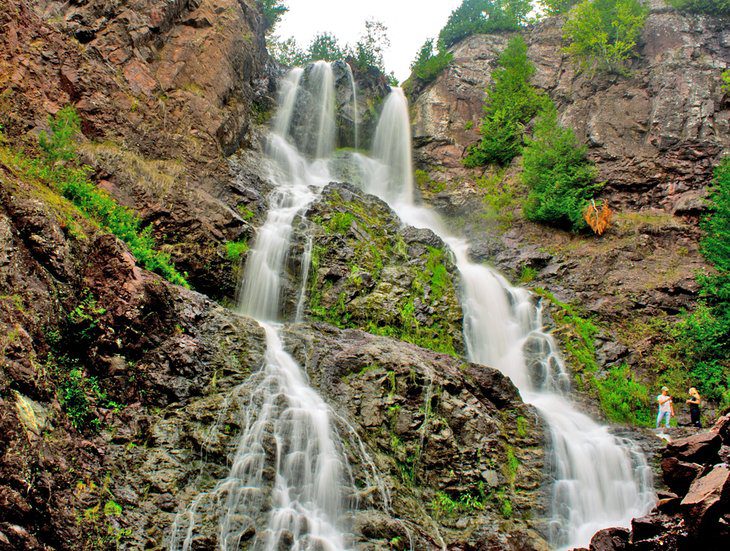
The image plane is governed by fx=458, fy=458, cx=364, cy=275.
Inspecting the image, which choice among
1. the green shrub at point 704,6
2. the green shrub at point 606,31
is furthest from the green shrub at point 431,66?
the green shrub at point 704,6

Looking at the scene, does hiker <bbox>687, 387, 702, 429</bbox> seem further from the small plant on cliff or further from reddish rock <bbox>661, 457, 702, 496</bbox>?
reddish rock <bbox>661, 457, 702, 496</bbox>

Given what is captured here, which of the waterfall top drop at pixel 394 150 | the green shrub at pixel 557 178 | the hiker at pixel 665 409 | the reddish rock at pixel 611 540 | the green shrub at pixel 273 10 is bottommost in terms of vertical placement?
the reddish rock at pixel 611 540

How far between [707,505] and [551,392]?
7966 mm

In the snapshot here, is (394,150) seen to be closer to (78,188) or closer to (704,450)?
(78,188)

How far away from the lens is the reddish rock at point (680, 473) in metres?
7.22

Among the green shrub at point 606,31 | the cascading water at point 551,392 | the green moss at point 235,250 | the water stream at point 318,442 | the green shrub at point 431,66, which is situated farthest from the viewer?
the green shrub at point 431,66

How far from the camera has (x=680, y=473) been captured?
742cm

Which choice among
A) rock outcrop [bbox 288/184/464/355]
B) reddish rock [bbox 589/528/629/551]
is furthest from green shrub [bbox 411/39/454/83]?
→ reddish rock [bbox 589/528/629/551]

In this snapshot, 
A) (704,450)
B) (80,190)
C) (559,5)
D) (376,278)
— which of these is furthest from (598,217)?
(559,5)

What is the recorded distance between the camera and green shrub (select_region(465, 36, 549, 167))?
25062 mm

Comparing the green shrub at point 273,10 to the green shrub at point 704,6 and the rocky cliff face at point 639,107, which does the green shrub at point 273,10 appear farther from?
the green shrub at point 704,6

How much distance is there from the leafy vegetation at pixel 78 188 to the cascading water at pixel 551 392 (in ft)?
30.8

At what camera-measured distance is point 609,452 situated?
33.9ft

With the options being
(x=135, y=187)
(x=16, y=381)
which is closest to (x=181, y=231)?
(x=135, y=187)
